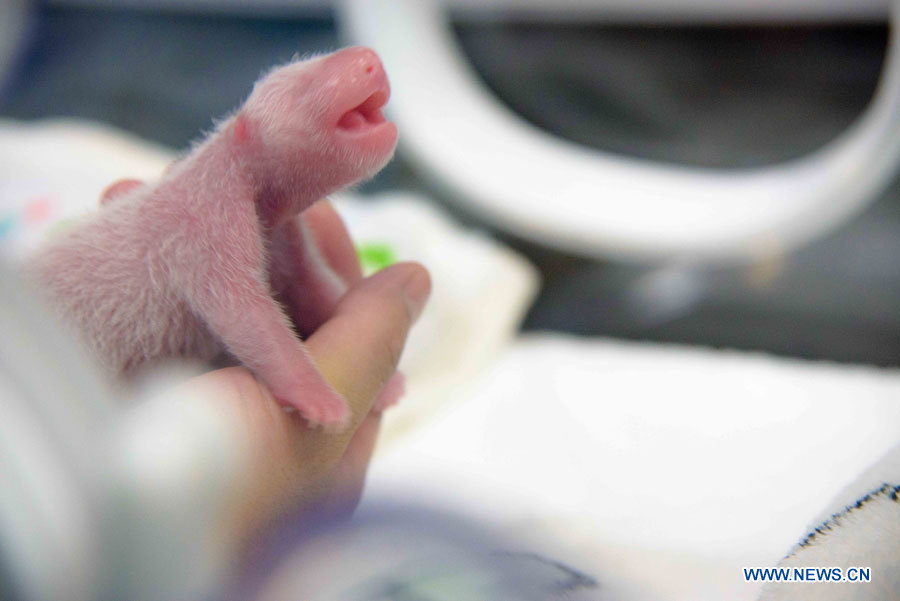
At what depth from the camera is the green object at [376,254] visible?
99 centimetres

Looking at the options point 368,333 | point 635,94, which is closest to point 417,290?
point 368,333

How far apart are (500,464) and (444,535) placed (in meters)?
0.52

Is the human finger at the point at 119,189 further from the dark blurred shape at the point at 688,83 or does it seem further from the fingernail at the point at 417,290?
the dark blurred shape at the point at 688,83

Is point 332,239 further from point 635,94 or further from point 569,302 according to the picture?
point 635,94

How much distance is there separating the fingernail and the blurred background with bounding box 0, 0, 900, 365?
538 mm

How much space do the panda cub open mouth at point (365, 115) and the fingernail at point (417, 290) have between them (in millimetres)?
152

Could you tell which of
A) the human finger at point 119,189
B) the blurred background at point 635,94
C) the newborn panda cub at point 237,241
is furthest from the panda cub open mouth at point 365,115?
the blurred background at point 635,94

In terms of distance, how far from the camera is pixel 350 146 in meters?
0.61

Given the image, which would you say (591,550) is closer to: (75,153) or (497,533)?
(497,533)

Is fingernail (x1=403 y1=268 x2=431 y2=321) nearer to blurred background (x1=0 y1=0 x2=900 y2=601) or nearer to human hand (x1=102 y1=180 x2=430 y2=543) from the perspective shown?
human hand (x1=102 y1=180 x2=430 y2=543)

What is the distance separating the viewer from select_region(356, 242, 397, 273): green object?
3.26 feet

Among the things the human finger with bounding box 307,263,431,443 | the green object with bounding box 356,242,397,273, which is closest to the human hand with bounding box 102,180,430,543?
the human finger with bounding box 307,263,431,443

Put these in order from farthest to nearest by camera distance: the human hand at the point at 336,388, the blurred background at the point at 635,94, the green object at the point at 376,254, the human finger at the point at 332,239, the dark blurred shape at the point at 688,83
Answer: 1. the dark blurred shape at the point at 688,83
2. the blurred background at the point at 635,94
3. the green object at the point at 376,254
4. the human finger at the point at 332,239
5. the human hand at the point at 336,388

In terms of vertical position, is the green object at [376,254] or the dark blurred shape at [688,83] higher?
the dark blurred shape at [688,83]
